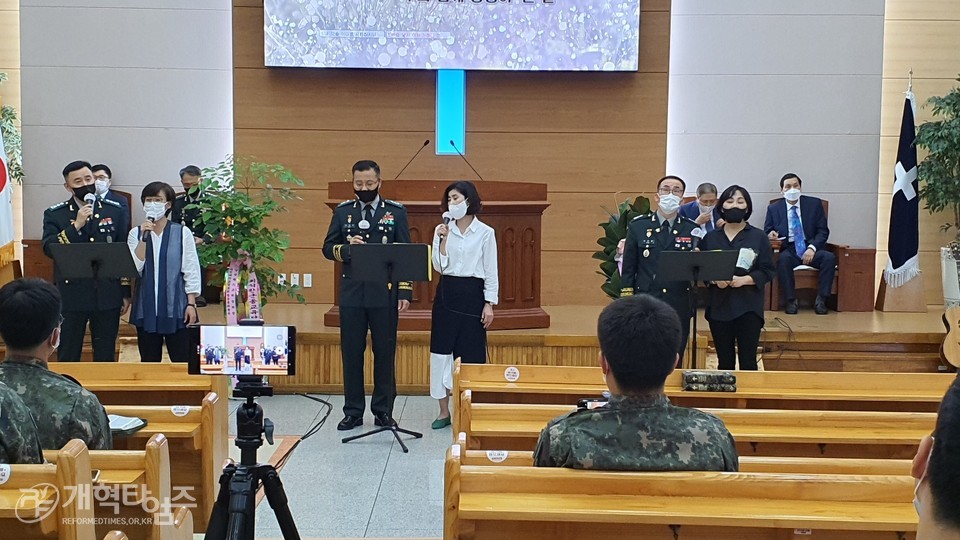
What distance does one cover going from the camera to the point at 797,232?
8.09 m

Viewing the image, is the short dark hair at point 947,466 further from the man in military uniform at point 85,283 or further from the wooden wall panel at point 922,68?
the wooden wall panel at point 922,68

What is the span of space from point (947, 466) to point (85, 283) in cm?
501

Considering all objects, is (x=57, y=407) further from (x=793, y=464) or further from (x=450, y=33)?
(x=450, y=33)

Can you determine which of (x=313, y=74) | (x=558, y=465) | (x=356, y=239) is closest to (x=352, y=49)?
(x=313, y=74)

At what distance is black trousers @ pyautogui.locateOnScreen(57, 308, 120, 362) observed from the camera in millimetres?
5254

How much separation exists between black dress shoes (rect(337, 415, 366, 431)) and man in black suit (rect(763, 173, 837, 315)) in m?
4.05

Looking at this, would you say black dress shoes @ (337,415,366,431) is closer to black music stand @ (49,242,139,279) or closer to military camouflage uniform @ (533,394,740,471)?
black music stand @ (49,242,139,279)

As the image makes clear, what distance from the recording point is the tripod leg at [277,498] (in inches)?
107

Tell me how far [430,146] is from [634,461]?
6609 millimetres

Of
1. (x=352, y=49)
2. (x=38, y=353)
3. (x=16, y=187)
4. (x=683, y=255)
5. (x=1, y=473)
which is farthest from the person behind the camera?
(x=16, y=187)

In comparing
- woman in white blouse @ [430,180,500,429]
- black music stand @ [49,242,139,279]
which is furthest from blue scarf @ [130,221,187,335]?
woman in white blouse @ [430,180,500,429]

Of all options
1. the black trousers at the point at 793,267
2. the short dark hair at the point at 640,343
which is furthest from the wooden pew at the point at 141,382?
the black trousers at the point at 793,267

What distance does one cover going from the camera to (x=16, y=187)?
367 inches

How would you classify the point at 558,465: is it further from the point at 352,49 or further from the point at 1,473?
the point at 352,49
